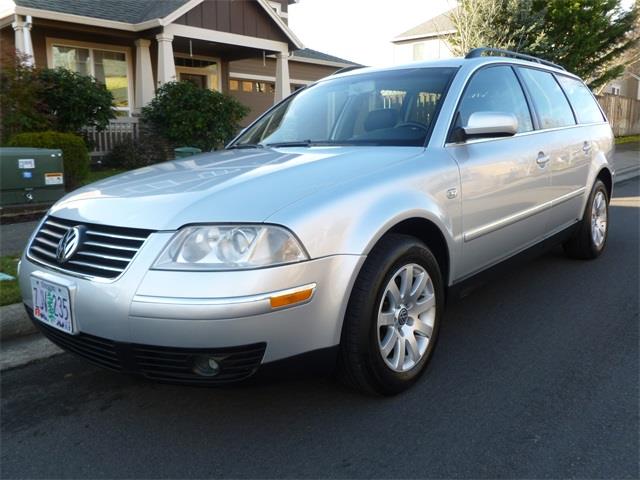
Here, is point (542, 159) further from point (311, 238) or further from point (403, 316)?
point (311, 238)

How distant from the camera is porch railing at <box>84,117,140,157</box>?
12445 millimetres

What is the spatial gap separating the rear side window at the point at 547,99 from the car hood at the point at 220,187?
67.0 inches

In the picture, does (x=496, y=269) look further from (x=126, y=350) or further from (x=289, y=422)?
(x=126, y=350)

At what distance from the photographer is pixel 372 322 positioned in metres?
2.56

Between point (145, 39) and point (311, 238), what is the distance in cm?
1325

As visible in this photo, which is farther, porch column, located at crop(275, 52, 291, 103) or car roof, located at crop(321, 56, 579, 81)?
porch column, located at crop(275, 52, 291, 103)

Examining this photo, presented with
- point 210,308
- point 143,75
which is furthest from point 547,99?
point 143,75

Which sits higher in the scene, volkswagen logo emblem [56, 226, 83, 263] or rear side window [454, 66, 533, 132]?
rear side window [454, 66, 533, 132]

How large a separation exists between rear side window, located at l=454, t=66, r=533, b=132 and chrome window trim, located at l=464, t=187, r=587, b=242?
21.9 inches

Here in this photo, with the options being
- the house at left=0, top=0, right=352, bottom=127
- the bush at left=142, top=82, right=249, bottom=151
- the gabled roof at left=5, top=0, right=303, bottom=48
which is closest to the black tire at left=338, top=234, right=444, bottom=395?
the bush at left=142, top=82, right=249, bottom=151

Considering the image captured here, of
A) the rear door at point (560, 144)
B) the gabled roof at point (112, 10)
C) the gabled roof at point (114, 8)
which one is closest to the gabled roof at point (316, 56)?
the gabled roof at point (112, 10)

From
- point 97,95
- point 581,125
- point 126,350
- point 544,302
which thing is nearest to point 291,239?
point 126,350

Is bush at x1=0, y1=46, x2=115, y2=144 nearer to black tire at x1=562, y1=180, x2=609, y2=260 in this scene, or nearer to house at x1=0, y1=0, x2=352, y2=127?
house at x1=0, y1=0, x2=352, y2=127

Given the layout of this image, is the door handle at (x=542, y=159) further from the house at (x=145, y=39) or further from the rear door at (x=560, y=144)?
the house at (x=145, y=39)
